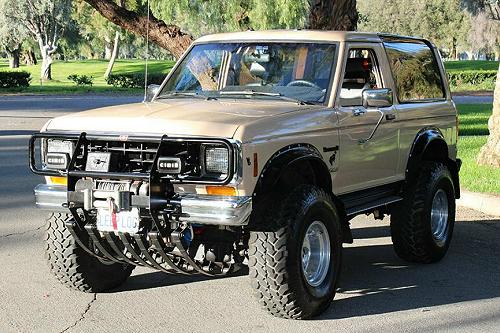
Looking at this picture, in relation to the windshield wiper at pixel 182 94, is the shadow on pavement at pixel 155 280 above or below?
below

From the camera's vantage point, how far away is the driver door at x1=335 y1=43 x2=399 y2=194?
6.84m

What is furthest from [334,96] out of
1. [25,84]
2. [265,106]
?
[25,84]

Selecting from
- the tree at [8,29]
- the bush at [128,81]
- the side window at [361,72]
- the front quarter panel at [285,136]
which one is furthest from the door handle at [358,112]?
the tree at [8,29]

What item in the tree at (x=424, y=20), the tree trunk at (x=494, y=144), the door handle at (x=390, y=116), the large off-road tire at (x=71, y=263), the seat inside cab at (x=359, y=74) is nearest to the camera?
the large off-road tire at (x=71, y=263)

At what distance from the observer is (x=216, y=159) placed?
570 cm

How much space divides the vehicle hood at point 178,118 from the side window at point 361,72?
0.89 metres

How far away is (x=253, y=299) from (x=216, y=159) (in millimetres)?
1439

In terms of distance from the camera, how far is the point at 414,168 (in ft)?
26.3

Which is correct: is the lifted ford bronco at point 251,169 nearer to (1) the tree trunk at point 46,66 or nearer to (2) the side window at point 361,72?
(2) the side window at point 361,72

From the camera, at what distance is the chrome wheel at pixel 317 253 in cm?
625

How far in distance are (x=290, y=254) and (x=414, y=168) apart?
258cm

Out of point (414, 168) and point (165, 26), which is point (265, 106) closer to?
point (414, 168)

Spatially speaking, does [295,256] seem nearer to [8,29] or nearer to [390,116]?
[390,116]

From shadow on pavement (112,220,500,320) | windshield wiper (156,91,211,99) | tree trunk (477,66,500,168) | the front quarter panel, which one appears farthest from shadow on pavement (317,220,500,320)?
tree trunk (477,66,500,168)
